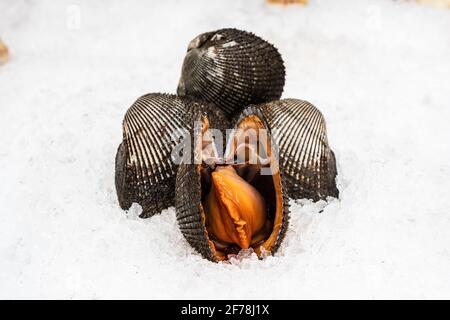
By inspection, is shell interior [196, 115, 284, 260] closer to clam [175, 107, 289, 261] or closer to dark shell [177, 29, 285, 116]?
clam [175, 107, 289, 261]

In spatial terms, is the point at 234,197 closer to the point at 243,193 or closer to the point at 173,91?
the point at 243,193

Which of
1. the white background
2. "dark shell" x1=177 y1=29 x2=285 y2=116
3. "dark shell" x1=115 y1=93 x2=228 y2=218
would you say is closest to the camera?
the white background

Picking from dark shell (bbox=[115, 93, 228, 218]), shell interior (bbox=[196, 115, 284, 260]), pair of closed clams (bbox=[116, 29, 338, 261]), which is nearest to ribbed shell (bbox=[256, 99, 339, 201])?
pair of closed clams (bbox=[116, 29, 338, 261])

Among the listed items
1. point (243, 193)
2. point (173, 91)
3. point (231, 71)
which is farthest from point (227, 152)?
point (173, 91)

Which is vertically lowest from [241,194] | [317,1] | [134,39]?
[241,194]
